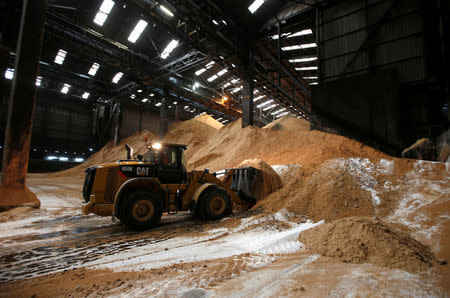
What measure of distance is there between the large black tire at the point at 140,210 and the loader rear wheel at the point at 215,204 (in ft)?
3.74

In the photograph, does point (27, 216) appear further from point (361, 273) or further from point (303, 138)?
point (303, 138)

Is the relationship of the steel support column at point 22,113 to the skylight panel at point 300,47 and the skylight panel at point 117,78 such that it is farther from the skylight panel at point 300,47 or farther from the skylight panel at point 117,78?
the skylight panel at point 300,47

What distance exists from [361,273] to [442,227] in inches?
107

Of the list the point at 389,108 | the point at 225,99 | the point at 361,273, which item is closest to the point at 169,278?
the point at 361,273

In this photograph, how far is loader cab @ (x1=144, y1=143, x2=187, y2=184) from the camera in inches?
215

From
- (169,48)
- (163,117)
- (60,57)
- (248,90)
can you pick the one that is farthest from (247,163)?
(60,57)

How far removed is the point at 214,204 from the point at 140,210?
6.13 feet

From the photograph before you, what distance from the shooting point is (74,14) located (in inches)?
525

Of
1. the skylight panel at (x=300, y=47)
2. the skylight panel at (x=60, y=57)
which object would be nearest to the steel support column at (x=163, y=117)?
the skylight panel at (x=60, y=57)

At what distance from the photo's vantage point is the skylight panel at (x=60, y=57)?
17023 millimetres

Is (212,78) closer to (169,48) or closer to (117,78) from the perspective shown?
(169,48)

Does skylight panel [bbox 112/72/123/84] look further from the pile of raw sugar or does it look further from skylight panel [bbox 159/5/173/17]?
the pile of raw sugar

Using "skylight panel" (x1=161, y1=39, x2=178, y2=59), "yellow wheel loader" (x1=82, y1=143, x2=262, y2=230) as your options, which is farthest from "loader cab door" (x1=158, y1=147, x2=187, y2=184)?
"skylight panel" (x1=161, y1=39, x2=178, y2=59)

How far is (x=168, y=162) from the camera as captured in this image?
554cm
